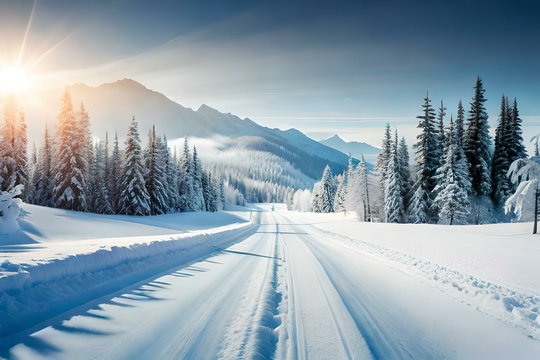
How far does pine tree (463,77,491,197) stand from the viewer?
3700cm

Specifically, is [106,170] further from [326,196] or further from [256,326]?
[326,196]

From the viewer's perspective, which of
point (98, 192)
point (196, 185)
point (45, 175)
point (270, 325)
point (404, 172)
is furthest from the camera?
point (196, 185)

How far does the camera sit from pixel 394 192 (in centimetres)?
4006

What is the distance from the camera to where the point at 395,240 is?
68.9ft

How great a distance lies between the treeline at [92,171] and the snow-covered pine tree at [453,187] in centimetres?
3734

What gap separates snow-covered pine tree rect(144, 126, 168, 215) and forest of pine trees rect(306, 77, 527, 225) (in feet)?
109

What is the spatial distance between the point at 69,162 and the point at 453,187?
4381cm

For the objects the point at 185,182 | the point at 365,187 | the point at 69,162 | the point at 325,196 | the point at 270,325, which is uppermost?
the point at 69,162

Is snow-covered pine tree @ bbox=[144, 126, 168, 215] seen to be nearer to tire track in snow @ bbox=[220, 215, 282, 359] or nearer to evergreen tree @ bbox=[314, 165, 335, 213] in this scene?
tire track in snow @ bbox=[220, 215, 282, 359]

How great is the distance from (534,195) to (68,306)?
25.4 meters

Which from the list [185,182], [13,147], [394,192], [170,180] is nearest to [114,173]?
Result: [170,180]

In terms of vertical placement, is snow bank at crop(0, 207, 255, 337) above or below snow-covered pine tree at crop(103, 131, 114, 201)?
below

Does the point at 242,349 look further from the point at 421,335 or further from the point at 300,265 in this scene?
the point at 300,265

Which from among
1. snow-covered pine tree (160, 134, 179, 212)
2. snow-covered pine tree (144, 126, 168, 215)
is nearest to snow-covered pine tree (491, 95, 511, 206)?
snow-covered pine tree (144, 126, 168, 215)
